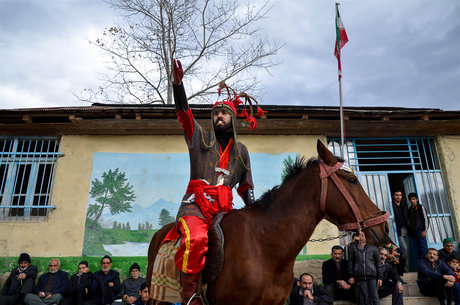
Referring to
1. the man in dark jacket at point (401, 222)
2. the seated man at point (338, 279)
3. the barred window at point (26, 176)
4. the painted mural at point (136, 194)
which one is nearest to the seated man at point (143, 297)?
the painted mural at point (136, 194)

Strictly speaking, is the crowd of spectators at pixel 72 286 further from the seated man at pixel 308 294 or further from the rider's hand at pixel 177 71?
the rider's hand at pixel 177 71

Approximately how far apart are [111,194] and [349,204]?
7391 mm

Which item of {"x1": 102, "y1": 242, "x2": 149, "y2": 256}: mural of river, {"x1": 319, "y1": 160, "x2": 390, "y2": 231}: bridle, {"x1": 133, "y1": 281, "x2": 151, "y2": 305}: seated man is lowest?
{"x1": 133, "y1": 281, "x2": 151, "y2": 305}: seated man

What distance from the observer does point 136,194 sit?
891cm

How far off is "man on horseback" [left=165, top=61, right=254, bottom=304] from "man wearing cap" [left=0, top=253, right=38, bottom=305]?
629 centimetres

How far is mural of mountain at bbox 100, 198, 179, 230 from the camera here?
862cm

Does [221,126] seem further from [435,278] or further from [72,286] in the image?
[435,278]

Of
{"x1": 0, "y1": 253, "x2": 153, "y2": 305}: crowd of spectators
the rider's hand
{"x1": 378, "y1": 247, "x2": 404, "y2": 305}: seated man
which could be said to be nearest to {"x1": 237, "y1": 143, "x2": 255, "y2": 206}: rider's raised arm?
the rider's hand

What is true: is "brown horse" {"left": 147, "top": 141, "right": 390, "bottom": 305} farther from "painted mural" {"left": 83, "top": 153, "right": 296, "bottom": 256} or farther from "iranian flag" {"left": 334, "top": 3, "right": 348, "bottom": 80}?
"painted mural" {"left": 83, "top": 153, "right": 296, "bottom": 256}

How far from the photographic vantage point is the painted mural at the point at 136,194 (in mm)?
8492


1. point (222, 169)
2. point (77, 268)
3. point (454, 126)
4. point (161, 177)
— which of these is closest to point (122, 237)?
point (77, 268)

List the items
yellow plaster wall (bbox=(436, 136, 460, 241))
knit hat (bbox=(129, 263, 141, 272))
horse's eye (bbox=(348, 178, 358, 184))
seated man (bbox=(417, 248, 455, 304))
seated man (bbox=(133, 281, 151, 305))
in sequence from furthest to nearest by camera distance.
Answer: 1. yellow plaster wall (bbox=(436, 136, 460, 241))
2. knit hat (bbox=(129, 263, 141, 272))
3. seated man (bbox=(417, 248, 455, 304))
4. seated man (bbox=(133, 281, 151, 305))
5. horse's eye (bbox=(348, 178, 358, 184))

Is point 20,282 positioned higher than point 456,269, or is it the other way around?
point 456,269

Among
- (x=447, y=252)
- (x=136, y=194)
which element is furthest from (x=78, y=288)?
(x=447, y=252)
